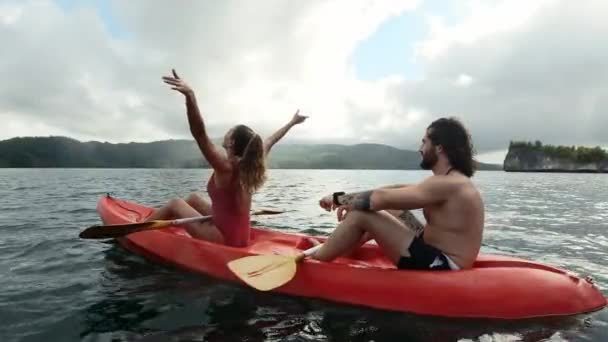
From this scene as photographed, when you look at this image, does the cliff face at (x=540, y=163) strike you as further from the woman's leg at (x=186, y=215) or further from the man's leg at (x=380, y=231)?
the woman's leg at (x=186, y=215)

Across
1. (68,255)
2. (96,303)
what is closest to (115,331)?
(96,303)

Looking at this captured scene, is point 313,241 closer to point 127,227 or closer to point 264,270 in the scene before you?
point 264,270

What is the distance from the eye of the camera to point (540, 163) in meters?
158

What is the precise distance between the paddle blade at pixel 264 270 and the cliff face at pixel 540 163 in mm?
159604

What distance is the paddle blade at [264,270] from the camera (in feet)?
16.3

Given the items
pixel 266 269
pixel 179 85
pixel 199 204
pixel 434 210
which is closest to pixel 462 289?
pixel 434 210

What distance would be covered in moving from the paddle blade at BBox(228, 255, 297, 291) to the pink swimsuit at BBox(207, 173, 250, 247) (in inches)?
36.3

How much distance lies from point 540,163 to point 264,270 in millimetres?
176102

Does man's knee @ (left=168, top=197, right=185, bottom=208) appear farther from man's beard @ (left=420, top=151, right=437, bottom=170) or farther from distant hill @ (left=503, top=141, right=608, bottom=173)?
distant hill @ (left=503, top=141, right=608, bottom=173)

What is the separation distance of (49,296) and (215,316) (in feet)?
7.65

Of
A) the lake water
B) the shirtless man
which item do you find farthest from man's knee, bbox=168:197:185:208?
the shirtless man

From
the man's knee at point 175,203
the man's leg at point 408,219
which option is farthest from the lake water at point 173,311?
the man's leg at point 408,219

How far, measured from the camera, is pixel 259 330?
449cm

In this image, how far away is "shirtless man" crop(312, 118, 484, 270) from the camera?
14.7 ft
